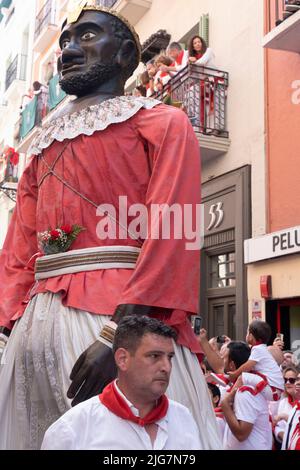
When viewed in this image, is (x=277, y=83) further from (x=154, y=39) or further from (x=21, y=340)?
(x=21, y=340)

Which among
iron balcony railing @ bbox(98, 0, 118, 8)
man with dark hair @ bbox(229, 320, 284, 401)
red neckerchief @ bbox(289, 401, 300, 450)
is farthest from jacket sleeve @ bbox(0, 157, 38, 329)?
iron balcony railing @ bbox(98, 0, 118, 8)

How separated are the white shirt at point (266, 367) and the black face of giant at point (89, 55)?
10.4 ft

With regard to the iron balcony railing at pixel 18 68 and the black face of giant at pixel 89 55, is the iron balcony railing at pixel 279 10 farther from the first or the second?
the iron balcony railing at pixel 18 68

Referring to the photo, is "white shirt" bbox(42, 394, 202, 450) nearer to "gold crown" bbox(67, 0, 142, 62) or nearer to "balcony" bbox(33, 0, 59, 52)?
"gold crown" bbox(67, 0, 142, 62)

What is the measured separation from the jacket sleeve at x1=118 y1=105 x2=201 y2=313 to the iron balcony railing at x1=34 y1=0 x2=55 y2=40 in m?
18.4

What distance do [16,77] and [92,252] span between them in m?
22.4

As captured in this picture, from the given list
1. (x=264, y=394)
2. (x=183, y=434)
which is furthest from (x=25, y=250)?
(x=264, y=394)

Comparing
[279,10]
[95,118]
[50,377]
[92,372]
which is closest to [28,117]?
[279,10]

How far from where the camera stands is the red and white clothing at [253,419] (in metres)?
4.64

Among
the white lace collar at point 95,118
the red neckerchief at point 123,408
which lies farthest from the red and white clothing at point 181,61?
the red neckerchief at point 123,408

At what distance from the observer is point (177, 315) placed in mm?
2207

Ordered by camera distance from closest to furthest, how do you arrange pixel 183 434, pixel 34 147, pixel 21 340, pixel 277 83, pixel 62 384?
pixel 183 434 → pixel 62 384 → pixel 21 340 → pixel 34 147 → pixel 277 83

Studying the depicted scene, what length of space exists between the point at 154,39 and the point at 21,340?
448 inches

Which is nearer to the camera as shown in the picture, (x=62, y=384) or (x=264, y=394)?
(x=62, y=384)
